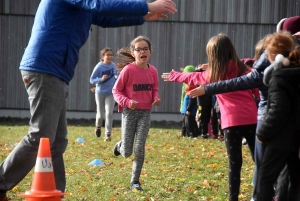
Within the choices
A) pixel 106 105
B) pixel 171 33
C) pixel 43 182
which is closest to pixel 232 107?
pixel 43 182

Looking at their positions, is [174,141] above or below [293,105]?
below

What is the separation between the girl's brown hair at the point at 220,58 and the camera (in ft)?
21.2

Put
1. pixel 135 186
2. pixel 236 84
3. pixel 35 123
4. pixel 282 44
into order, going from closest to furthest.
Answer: pixel 282 44
pixel 35 123
pixel 236 84
pixel 135 186

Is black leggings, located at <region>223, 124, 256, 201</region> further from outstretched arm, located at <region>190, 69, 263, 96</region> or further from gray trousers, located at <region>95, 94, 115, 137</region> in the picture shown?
gray trousers, located at <region>95, 94, 115, 137</region>

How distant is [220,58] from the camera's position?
21.2 ft

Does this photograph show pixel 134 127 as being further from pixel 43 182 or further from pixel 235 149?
pixel 43 182

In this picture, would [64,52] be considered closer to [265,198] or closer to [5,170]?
[5,170]

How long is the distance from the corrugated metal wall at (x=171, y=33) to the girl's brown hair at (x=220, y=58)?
16314 millimetres

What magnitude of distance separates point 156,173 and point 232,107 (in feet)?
9.56

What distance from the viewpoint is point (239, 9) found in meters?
23.0

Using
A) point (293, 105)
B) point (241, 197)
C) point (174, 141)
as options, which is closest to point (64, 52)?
point (293, 105)

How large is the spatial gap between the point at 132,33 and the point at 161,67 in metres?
1.56

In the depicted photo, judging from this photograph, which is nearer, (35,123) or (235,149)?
(35,123)

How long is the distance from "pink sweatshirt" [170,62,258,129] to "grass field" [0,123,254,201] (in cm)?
110
